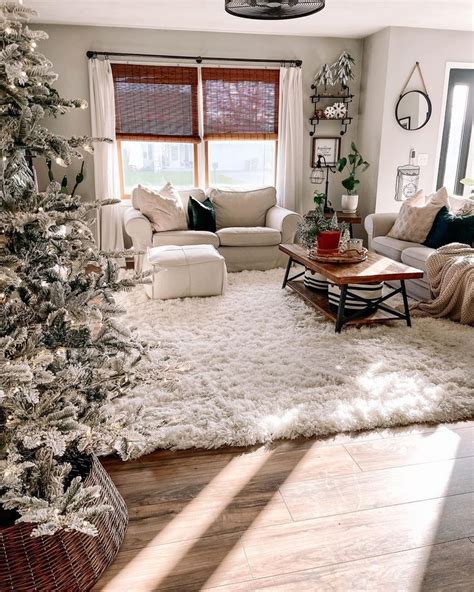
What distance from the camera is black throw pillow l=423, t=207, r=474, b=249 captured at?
412cm

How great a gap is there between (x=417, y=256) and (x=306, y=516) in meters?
2.92

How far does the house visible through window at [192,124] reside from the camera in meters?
5.38

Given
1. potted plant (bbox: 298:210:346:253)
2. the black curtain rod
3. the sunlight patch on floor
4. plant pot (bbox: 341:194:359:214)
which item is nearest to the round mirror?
plant pot (bbox: 341:194:359:214)

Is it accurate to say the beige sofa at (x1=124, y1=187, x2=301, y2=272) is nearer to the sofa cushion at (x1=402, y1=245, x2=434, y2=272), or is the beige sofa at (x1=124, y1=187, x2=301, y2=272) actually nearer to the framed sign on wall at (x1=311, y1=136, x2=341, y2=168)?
the framed sign on wall at (x1=311, y1=136, x2=341, y2=168)

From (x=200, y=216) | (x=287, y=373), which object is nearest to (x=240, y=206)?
(x=200, y=216)

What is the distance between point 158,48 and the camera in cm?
529

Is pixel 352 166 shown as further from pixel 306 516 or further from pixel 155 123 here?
pixel 306 516

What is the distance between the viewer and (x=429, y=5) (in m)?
4.37

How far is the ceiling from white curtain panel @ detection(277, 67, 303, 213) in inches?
21.1

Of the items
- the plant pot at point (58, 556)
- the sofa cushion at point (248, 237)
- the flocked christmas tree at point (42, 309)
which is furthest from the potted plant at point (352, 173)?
the plant pot at point (58, 556)

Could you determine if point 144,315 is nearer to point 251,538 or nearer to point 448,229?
point 251,538

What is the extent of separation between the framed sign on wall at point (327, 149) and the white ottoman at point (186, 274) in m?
2.51

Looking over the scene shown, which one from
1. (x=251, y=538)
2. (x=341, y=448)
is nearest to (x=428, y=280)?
(x=341, y=448)

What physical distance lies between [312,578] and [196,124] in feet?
16.6
